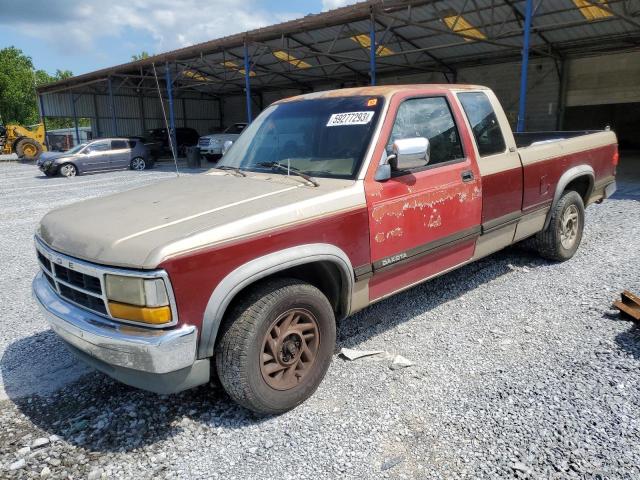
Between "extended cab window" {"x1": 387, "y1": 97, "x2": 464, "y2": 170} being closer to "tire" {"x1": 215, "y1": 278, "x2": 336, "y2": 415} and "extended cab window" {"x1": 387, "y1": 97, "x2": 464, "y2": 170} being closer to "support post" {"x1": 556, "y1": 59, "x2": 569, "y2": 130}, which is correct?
"tire" {"x1": 215, "y1": 278, "x2": 336, "y2": 415}

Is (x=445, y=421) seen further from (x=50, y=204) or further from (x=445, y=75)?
(x=445, y=75)

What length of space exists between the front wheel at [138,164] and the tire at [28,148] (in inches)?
458

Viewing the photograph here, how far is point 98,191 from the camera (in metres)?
13.6

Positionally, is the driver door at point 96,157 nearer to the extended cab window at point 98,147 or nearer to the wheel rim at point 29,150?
the extended cab window at point 98,147

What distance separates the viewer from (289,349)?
2.80 metres

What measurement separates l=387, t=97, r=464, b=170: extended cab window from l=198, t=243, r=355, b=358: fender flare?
1022mm

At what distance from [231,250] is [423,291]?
2683 millimetres

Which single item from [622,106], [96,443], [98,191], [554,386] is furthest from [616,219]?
[622,106]

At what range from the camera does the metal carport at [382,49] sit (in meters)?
14.1

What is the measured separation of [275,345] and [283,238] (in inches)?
24.5

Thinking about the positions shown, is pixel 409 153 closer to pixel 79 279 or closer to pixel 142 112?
pixel 79 279

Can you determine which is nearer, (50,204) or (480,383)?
(480,383)

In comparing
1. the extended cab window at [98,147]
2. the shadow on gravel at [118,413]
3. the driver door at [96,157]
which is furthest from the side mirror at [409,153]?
the extended cab window at [98,147]

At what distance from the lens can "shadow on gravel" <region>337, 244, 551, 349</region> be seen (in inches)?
153
